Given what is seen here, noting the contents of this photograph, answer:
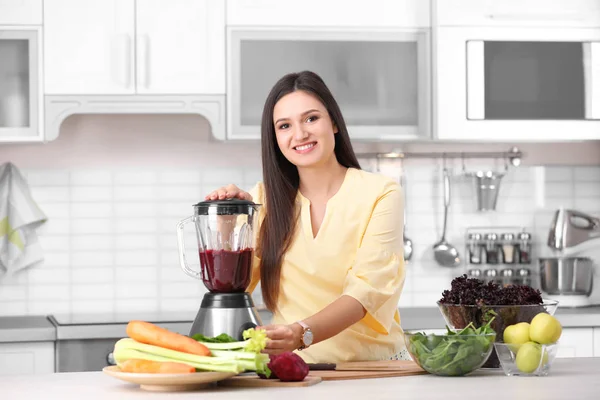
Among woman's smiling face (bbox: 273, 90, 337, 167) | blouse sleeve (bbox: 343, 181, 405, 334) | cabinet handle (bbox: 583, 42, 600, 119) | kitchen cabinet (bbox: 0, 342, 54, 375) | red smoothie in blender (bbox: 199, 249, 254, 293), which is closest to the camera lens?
red smoothie in blender (bbox: 199, 249, 254, 293)

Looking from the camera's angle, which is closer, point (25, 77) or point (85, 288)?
point (25, 77)

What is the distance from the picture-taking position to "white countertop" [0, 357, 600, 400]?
153 centimetres

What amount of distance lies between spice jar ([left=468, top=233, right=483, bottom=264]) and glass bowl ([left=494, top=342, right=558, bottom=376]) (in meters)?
2.00

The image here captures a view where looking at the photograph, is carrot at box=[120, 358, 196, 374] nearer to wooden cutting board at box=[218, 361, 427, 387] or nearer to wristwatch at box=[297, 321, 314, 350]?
wooden cutting board at box=[218, 361, 427, 387]

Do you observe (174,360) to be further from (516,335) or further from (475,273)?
(475,273)

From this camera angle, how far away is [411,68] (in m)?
3.49

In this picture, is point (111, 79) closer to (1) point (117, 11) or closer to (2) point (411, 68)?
(1) point (117, 11)

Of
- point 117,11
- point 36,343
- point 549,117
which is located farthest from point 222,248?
point 549,117

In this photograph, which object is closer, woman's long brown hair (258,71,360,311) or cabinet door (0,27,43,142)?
woman's long brown hair (258,71,360,311)

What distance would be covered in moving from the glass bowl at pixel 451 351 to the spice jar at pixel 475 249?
2.03 metres

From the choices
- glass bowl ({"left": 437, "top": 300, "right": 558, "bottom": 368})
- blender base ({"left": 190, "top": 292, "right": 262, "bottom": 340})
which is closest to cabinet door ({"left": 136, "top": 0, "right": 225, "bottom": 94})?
blender base ({"left": 190, "top": 292, "right": 262, "bottom": 340})

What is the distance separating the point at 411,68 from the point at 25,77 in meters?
1.49

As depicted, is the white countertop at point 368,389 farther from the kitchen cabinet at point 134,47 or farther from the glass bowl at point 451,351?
the kitchen cabinet at point 134,47

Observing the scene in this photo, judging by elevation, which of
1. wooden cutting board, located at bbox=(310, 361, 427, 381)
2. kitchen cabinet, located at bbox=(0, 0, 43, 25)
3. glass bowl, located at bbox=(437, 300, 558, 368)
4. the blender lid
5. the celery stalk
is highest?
kitchen cabinet, located at bbox=(0, 0, 43, 25)
